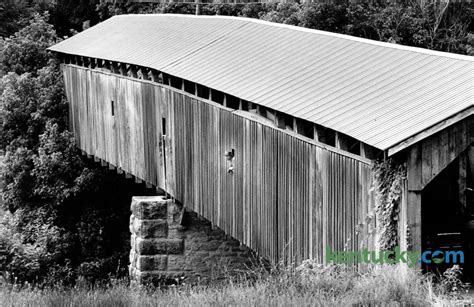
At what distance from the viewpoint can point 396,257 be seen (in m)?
10.7

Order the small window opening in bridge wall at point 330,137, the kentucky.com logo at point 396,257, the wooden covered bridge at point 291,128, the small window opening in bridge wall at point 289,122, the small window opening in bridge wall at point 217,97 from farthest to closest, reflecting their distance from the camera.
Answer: the small window opening in bridge wall at point 217,97 < the small window opening in bridge wall at point 289,122 < the small window opening in bridge wall at point 330,137 < the wooden covered bridge at point 291,128 < the kentucky.com logo at point 396,257

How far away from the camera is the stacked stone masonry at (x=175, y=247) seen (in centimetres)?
1973

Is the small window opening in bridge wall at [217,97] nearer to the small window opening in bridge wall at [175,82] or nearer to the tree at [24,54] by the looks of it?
the small window opening in bridge wall at [175,82]

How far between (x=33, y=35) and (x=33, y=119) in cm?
398

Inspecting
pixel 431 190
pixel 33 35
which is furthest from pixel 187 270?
pixel 33 35

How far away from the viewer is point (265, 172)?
14.5 m

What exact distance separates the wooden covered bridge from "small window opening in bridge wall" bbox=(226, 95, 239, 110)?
0.02 meters

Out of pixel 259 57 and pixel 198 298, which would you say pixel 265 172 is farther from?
pixel 198 298

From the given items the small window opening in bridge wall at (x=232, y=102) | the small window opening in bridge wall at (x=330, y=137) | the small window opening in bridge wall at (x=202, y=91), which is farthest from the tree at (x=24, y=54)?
the small window opening in bridge wall at (x=330, y=137)

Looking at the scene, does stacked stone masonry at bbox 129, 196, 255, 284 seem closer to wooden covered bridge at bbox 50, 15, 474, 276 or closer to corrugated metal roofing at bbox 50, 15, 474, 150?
wooden covered bridge at bbox 50, 15, 474, 276

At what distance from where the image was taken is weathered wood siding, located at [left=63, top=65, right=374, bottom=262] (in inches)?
476

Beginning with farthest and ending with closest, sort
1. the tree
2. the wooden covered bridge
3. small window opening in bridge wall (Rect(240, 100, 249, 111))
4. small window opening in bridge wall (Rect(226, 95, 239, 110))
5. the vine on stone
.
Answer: the tree → small window opening in bridge wall (Rect(226, 95, 239, 110)) → small window opening in bridge wall (Rect(240, 100, 249, 111)) → the wooden covered bridge → the vine on stone

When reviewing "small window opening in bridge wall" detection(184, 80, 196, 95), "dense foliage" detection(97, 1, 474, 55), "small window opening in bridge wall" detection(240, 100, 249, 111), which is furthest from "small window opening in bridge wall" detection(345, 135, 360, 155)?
"dense foliage" detection(97, 1, 474, 55)

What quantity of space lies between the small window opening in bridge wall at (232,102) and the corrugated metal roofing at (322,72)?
34cm
